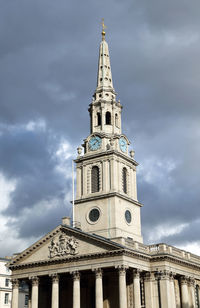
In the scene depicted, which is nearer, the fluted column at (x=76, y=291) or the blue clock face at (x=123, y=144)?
the fluted column at (x=76, y=291)

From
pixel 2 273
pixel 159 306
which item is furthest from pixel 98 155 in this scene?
pixel 2 273

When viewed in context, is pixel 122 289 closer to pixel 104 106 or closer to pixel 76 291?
pixel 76 291

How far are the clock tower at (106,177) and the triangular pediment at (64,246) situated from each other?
6.58 meters

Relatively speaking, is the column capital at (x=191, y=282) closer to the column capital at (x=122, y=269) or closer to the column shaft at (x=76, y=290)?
the column capital at (x=122, y=269)

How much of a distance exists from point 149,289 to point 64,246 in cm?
1165

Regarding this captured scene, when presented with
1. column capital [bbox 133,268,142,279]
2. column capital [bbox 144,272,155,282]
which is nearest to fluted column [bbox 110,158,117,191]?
column capital [bbox 144,272,155,282]

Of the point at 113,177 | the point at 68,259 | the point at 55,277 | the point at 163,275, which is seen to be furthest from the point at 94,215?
the point at 163,275

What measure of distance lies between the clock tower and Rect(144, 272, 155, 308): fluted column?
7410 millimetres

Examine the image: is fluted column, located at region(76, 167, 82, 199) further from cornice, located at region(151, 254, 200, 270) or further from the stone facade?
cornice, located at region(151, 254, 200, 270)

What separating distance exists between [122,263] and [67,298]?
519 inches

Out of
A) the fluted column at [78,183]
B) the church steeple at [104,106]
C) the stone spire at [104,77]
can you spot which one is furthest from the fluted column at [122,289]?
the stone spire at [104,77]

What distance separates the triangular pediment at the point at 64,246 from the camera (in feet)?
197

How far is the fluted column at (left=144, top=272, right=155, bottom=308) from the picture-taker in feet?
199

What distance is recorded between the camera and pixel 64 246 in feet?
207
